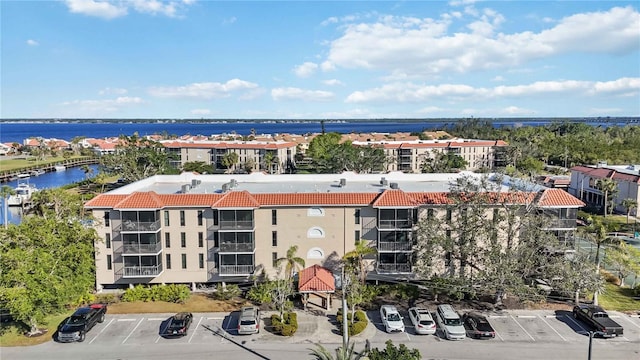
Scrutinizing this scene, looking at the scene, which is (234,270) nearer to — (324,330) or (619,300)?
(324,330)

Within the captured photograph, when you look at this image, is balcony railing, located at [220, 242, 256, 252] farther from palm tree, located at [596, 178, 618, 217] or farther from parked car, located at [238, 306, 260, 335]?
palm tree, located at [596, 178, 618, 217]

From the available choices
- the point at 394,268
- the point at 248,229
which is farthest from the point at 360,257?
the point at 248,229

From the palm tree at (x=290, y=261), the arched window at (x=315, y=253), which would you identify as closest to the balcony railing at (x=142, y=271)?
the palm tree at (x=290, y=261)

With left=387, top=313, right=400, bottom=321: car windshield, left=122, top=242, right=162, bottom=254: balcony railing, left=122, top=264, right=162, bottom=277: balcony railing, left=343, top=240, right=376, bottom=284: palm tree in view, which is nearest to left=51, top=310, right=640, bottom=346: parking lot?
left=387, top=313, right=400, bottom=321: car windshield

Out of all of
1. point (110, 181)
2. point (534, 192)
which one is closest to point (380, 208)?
point (534, 192)

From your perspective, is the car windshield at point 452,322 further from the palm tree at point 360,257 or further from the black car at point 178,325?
the black car at point 178,325

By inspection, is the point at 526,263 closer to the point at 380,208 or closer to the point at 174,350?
the point at 380,208
